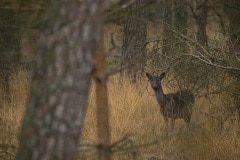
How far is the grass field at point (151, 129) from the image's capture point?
699cm

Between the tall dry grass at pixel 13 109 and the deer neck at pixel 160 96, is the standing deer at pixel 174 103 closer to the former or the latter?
the deer neck at pixel 160 96

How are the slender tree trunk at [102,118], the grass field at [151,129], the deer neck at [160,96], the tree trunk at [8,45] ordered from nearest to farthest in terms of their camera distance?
the slender tree trunk at [102,118]
the tree trunk at [8,45]
the grass field at [151,129]
the deer neck at [160,96]

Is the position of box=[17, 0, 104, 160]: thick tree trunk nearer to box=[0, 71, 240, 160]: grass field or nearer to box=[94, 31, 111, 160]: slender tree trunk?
box=[94, 31, 111, 160]: slender tree trunk

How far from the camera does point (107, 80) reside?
819 centimetres

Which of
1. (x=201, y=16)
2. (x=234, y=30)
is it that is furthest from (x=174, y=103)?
(x=234, y=30)

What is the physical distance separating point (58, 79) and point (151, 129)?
18.3ft

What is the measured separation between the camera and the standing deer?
8.88 m

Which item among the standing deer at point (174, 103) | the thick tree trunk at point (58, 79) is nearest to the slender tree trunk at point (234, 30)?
the standing deer at point (174, 103)

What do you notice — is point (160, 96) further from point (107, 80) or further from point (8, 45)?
point (8, 45)

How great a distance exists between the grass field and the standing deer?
0.13 metres

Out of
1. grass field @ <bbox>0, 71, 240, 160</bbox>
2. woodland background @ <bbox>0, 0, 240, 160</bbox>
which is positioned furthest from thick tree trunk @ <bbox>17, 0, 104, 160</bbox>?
grass field @ <bbox>0, 71, 240, 160</bbox>

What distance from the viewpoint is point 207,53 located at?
22.5 feet

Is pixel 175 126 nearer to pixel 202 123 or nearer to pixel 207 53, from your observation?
pixel 202 123

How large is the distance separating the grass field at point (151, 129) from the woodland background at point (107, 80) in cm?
2
